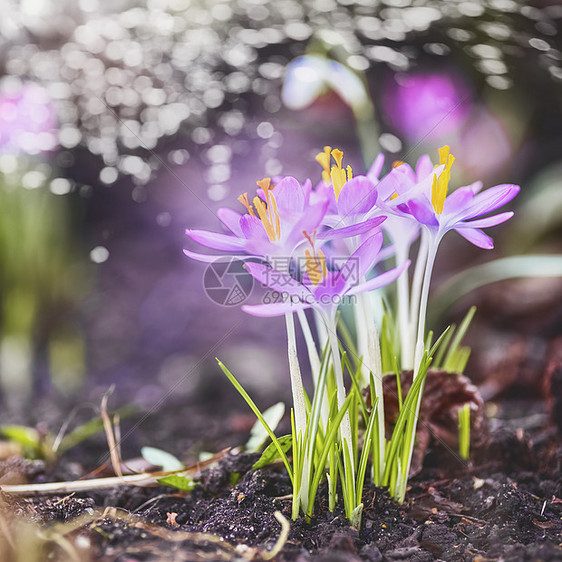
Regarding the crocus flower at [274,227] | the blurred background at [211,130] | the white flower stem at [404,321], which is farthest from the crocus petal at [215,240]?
the blurred background at [211,130]

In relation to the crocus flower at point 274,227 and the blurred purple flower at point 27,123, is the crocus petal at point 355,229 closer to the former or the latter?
the crocus flower at point 274,227

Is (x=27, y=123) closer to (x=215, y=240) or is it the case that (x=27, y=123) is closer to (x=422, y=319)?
(x=215, y=240)

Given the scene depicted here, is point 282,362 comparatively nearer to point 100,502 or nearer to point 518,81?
point 100,502

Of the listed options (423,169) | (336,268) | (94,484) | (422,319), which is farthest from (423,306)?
(94,484)

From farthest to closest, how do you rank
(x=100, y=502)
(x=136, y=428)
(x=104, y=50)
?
(x=104, y=50), (x=136, y=428), (x=100, y=502)

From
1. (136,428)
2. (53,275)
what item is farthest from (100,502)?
(53,275)
